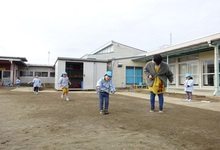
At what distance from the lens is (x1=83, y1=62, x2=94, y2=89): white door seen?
19812 mm

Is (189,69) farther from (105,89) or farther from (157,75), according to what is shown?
(105,89)

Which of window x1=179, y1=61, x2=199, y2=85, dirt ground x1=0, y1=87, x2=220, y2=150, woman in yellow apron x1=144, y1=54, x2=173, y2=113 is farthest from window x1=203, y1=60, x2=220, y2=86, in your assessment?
dirt ground x1=0, y1=87, x2=220, y2=150

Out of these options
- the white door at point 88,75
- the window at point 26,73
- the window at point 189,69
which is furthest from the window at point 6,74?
the window at point 189,69

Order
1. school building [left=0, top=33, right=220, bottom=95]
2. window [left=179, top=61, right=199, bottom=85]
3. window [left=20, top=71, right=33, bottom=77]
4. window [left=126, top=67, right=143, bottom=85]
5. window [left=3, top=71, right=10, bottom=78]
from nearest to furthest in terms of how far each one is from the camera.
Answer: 1. school building [left=0, top=33, right=220, bottom=95]
2. window [left=179, top=61, right=199, bottom=85]
3. window [left=126, top=67, right=143, bottom=85]
4. window [left=3, top=71, right=10, bottom=78]
5. window [left=20, top=71, right=33, bottom=77]

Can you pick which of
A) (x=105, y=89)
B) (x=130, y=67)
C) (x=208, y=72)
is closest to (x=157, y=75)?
(x=105, y=89)

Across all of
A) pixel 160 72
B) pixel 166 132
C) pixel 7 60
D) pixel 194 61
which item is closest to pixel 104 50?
pixel 7 60

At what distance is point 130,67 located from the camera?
2283 cm

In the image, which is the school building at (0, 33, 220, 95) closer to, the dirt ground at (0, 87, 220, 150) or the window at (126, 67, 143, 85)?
the window at (126, 67, 143, 85)

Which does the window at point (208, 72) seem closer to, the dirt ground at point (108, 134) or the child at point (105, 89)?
the dirt ground at point (108, 134)

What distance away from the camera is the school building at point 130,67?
1479cm

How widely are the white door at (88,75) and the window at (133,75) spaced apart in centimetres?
463

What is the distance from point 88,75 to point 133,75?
18.7 ft

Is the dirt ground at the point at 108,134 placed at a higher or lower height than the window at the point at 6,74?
lower

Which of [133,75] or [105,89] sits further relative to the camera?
[133,75]
